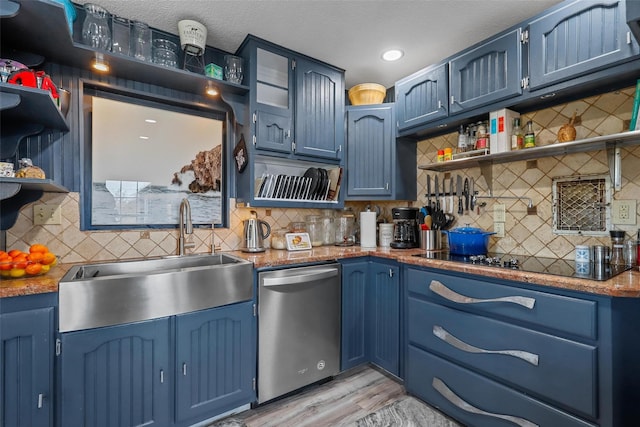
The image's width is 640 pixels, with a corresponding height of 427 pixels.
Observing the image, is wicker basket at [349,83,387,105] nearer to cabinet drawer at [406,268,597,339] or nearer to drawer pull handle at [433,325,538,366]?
cabinet drawer at [406,268,597,339]

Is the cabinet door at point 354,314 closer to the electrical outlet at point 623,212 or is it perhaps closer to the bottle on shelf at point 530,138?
the bottle on shelf at point 530,138

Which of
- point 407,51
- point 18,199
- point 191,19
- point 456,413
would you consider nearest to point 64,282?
point 18,199

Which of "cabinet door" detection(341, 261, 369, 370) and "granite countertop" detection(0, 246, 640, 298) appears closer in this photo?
"granite countertop" detection(0, 246, 640, 298)

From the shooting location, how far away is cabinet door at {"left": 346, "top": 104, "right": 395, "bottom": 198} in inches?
97.1

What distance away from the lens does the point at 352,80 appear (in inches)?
107

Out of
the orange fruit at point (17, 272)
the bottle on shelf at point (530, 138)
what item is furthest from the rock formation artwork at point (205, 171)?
the bottle on shelf at point (530, 138)

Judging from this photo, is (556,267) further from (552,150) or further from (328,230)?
(328,230)

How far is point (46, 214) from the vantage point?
5.42 feet

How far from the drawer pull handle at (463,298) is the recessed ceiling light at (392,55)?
170 cm

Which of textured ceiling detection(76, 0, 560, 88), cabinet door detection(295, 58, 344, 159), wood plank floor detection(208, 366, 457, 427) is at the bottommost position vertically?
wood plank floor detection(208, 366, 457, 427)

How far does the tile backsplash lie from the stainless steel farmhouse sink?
0.71 ft

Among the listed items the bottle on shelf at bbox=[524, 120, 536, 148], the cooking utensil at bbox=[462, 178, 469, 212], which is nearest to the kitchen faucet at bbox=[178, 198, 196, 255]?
the cooking utensil at bbox=[462, 178, 469, 212]

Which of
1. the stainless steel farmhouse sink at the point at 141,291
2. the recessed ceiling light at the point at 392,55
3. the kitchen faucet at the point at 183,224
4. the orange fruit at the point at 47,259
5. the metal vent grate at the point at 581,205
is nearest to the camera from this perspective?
the stainless steel farmhouse sink at the point at 141,291

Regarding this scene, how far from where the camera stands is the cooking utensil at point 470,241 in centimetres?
196
